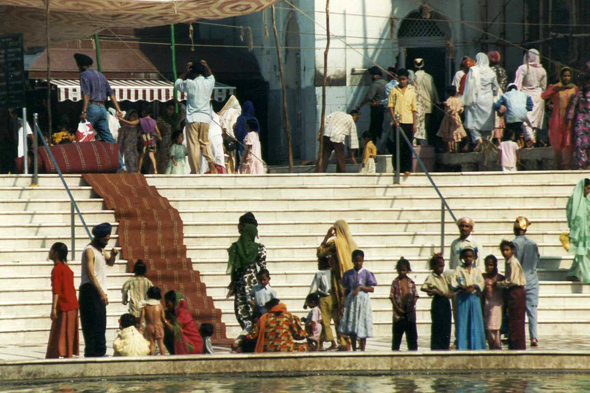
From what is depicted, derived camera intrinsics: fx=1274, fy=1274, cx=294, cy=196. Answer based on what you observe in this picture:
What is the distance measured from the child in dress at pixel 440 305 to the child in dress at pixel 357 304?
2.00 ft

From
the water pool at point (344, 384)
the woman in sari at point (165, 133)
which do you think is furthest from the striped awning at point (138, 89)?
the water pool at point (344, 384)

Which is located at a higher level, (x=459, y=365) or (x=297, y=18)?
(x=297, y=18)

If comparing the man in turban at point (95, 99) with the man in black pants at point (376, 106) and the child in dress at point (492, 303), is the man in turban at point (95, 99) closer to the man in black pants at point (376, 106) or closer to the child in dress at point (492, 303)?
the man in black pants at point (376, 106)

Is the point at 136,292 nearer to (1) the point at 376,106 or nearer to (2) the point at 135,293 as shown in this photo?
(2) the point at 135,293

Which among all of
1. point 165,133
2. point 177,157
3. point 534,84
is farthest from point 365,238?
point 534,84

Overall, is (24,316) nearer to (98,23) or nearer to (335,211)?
(335,211)

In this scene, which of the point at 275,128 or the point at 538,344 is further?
the point at 275,128

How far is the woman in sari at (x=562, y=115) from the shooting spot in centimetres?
1858

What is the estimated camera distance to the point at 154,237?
1577 centimetres

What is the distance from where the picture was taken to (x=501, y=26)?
86.7 feet

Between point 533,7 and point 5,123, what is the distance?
11638 mm

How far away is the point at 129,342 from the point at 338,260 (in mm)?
2583

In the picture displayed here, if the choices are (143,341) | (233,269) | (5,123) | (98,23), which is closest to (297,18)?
(98,23)

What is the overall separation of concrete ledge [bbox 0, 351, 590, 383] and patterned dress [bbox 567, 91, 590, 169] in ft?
22.9
